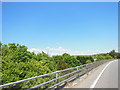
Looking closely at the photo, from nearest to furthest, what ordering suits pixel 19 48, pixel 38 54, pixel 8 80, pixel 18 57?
pixel 8 80 → pixel 18 57 → pixel 19 48 → pixel 38 54

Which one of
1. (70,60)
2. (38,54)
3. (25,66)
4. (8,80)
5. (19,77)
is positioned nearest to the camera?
(8,80)

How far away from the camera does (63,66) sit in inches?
1449

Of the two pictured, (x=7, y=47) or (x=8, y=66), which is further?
(x=7, y=47)

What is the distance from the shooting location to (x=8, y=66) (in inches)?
894

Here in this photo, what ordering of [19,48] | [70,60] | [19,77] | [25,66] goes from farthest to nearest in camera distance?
[70,60], [19,48], [25,66], [19,77]

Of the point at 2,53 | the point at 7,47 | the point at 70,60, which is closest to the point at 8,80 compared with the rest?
the point at 2,53

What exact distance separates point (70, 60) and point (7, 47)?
1043 inches

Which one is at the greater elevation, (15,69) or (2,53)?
(2,53)

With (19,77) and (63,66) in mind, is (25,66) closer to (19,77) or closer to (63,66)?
(19,77)

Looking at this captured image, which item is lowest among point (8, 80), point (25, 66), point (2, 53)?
point (8, 80)

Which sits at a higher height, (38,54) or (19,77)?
(38,54)

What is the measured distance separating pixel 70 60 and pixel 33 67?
29.4 m

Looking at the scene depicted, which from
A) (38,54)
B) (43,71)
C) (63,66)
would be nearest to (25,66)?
(43,71)

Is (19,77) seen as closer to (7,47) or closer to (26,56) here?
(26,56)
